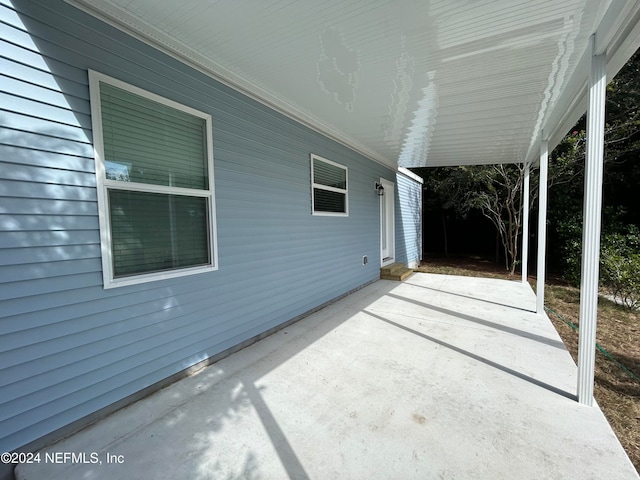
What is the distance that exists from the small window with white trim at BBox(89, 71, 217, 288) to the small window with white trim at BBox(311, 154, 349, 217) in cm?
196

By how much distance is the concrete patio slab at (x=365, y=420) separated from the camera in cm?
165

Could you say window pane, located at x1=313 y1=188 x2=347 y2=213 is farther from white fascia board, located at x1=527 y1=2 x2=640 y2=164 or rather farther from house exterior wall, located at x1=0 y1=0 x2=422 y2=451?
white fascia board, located at x1=527 y1=2 x2=640 y2=164

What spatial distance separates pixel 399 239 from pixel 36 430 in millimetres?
7624

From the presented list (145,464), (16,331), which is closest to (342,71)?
(16,331)

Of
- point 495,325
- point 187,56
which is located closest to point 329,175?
point 187,56

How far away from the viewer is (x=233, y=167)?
119 inches

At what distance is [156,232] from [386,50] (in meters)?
2.40

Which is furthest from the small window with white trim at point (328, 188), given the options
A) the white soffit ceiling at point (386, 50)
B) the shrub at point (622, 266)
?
the shrub at point (622, 266)

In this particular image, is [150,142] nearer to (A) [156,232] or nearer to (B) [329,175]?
(A) [156,232]

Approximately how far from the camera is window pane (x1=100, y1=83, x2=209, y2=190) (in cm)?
209

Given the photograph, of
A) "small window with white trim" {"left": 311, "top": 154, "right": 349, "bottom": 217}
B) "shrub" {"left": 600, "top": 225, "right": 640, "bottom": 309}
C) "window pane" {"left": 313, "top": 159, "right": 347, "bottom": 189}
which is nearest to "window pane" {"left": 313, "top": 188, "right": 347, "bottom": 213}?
"small window with white trim" {"left": 311, "top": 154, "right": 349, "bottom": 217}

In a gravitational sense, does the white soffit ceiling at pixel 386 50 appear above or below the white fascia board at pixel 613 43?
above

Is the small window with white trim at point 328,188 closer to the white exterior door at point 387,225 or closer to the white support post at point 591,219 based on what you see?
the white exterior door at point 387,225

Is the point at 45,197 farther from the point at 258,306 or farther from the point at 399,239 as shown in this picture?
the point at 399,239
